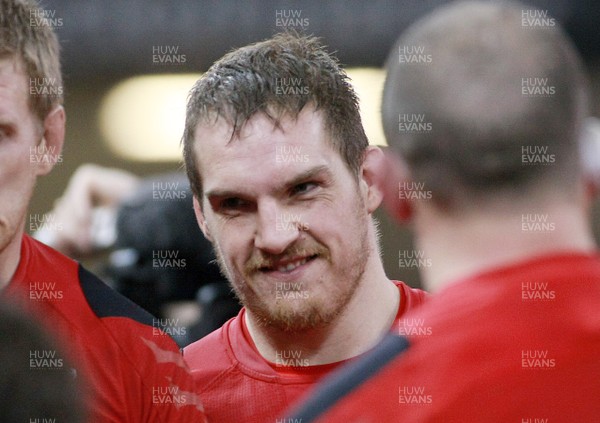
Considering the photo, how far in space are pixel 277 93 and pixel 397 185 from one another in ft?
4.30

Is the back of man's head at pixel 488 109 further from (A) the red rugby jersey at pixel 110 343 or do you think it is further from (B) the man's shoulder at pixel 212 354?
(B) the man's shoulder at pixel 212 354

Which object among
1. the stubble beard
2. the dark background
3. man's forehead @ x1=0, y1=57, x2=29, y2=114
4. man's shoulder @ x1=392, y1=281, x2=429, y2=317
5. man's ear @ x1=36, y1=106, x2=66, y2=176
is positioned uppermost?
man's forehead @ x1=0, y1=57, x2=29, y2=114

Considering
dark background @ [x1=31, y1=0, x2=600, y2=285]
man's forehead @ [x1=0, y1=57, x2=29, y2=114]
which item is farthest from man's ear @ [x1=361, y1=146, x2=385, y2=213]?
dark background @ [x1=31, y1=0, x2=600, y2=285]

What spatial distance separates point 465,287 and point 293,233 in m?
1.32

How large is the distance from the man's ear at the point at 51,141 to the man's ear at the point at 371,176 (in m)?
0.95

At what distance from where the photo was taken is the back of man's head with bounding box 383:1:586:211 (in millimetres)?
1572

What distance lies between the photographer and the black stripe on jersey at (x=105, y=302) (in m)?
2.80

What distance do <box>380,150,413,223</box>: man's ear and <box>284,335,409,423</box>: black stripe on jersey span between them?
0.24 metres

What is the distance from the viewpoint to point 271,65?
9.88ft

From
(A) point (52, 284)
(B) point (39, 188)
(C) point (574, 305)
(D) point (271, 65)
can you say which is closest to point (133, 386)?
(A) point (52, 284)

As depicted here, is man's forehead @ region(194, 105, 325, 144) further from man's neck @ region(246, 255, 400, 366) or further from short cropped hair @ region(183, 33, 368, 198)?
man's neck @ region(246, 255, 400, 366)

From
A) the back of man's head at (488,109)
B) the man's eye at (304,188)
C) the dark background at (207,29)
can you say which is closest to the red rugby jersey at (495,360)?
the back of man's head at (488,109)

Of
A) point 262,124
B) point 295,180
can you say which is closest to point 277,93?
point 262,124

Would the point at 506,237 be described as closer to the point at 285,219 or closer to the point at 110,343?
the point at 285,219
